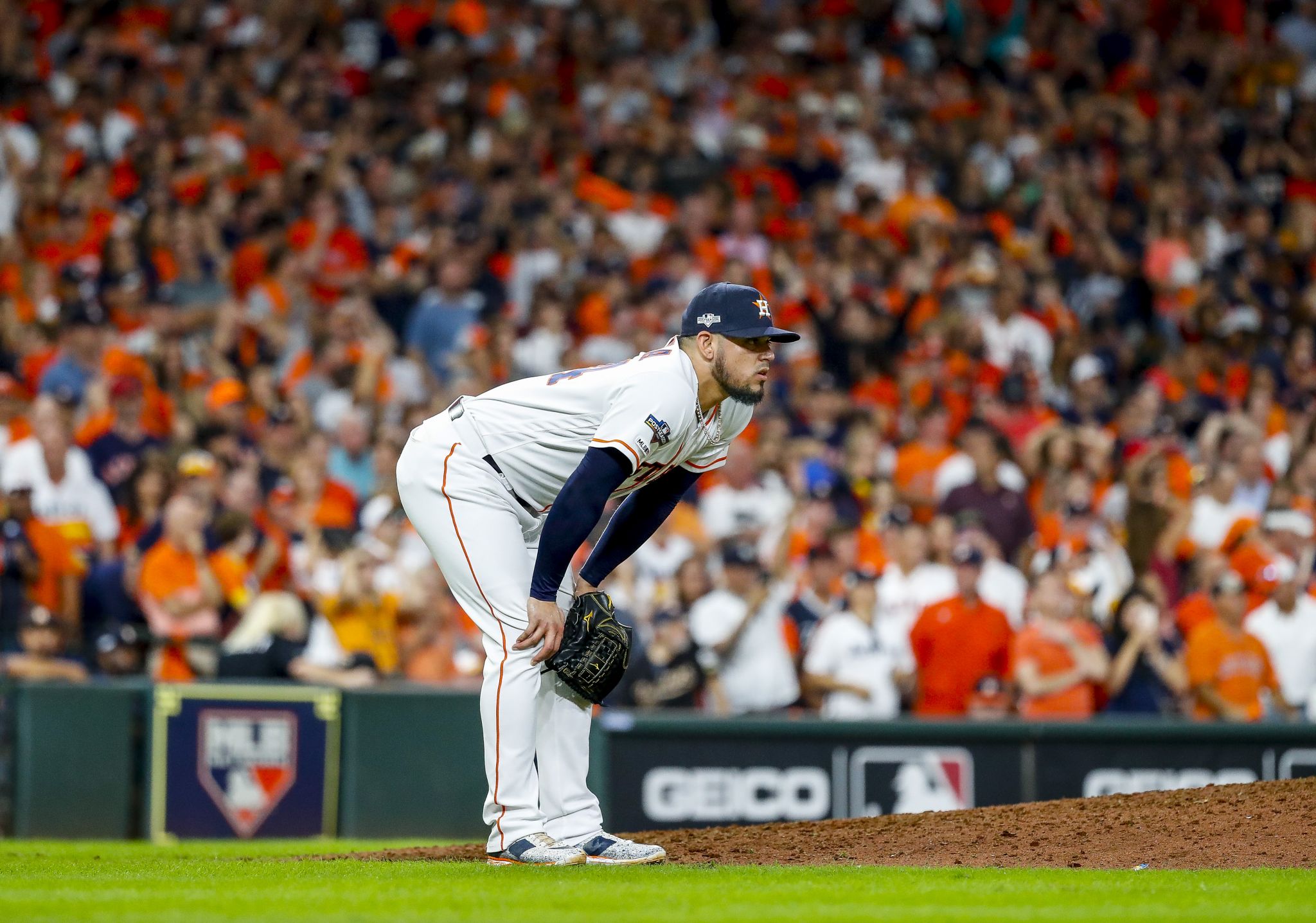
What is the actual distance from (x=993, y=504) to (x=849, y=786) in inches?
118

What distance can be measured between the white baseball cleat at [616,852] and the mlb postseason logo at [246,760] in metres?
4.40

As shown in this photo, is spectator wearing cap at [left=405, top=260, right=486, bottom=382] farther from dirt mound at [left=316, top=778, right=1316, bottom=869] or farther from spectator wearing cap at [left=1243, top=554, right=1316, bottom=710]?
dirt mound at [left=316, top=778, right=1316, bottom=869]

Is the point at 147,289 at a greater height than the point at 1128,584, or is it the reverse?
the point at 147,289

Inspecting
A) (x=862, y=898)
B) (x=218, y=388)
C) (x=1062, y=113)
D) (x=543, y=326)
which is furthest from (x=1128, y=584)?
(x=1062, y=113)

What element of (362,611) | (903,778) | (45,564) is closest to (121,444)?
(45,564)

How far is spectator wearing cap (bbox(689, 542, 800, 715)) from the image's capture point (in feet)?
35.2

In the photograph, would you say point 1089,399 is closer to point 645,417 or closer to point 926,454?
point 926,454

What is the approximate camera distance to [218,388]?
12.5 metres

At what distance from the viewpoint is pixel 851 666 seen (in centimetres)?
1076

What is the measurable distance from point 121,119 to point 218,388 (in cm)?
430

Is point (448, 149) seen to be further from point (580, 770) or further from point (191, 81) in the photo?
point (580, 770)

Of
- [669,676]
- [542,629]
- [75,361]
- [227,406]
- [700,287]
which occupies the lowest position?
[669,676]

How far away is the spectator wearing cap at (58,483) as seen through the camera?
35.9 ft

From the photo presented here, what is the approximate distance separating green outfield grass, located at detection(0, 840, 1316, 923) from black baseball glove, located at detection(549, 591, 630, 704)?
60 cm
